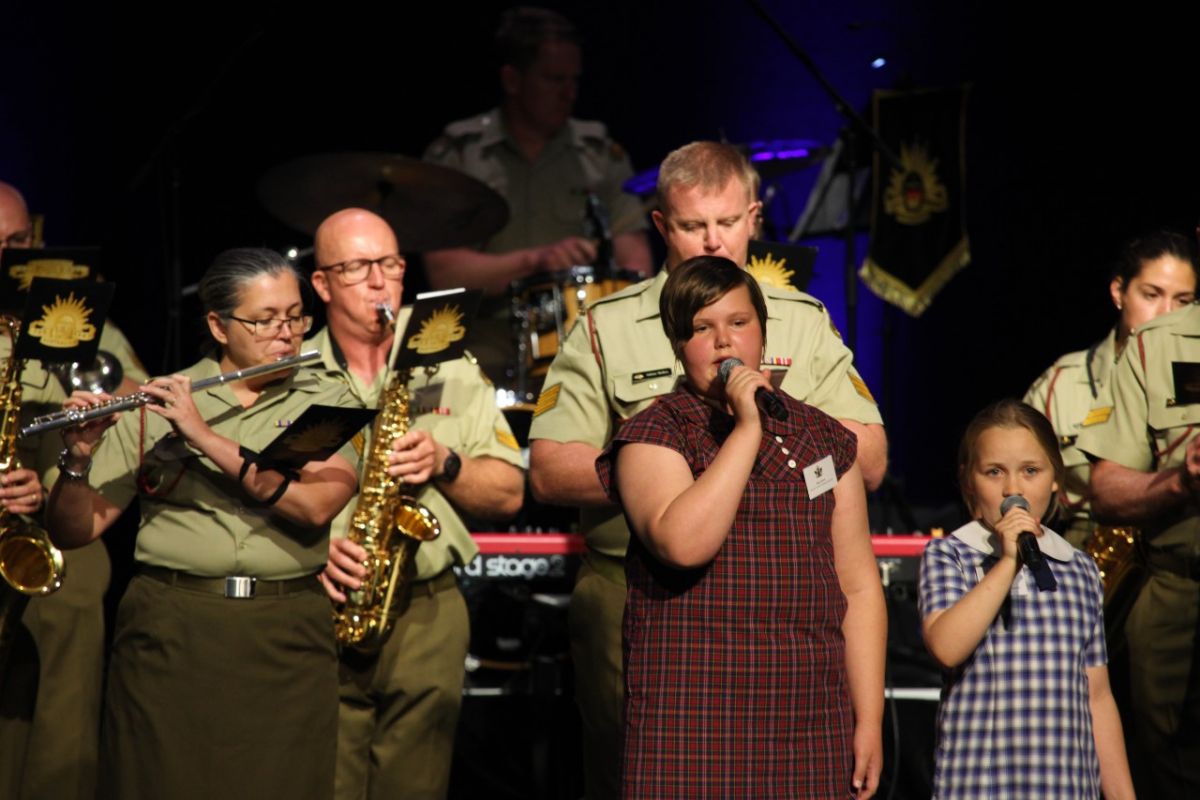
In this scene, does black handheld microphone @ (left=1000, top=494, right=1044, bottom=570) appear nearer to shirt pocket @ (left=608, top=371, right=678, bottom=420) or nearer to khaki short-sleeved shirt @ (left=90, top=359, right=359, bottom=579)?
shirt pocket @ (left=608, top=371, right=678, bottom=420)

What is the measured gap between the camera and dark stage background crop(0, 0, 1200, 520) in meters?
6.85

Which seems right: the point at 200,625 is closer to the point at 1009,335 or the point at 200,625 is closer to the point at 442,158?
the point at 442,158

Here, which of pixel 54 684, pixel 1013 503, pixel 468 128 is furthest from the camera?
pixel 468 128

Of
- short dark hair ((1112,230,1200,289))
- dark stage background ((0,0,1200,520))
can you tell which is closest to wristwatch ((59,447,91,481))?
dark stage background ((0,0,1200,520))

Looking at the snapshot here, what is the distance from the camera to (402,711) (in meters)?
4.42

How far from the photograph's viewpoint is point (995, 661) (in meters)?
3.31

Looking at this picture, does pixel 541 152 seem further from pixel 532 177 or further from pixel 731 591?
pixel 731 591

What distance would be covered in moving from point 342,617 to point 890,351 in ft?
14.7

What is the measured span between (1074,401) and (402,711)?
264cm

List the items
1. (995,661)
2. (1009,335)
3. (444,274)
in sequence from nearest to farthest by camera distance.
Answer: (995,661)
(444,274)
(1009,335)

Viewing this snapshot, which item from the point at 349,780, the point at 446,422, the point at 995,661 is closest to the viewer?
the point at 995,661

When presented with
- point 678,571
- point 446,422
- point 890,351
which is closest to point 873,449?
point 678,571

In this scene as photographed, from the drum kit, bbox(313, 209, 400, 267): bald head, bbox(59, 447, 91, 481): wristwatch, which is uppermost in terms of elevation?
the drum kit

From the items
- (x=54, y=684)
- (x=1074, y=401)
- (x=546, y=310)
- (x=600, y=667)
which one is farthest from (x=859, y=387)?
(x=54, y=684)
